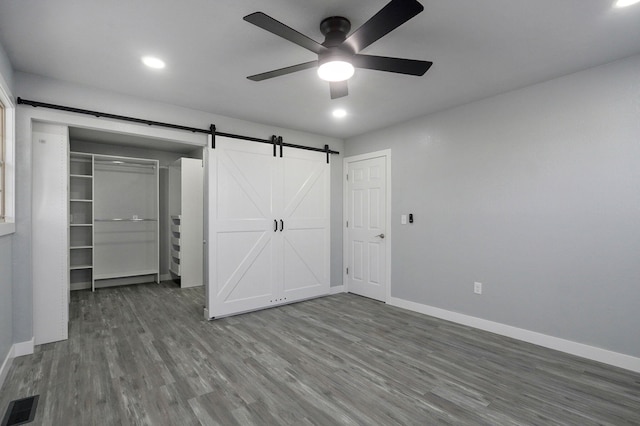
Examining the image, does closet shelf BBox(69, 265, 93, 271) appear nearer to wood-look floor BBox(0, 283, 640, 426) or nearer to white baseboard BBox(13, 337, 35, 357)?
wood-look floor BBox(0, 283, 640, 426)

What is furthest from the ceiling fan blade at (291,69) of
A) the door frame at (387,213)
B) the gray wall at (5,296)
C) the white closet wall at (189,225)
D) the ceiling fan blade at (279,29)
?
the white closet wall at (189,225)

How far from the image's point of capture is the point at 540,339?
3.08 metres

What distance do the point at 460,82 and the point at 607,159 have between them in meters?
1.46

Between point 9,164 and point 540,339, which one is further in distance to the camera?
point 540,339

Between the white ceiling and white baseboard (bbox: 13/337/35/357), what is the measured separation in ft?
8.27

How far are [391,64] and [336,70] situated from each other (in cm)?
38

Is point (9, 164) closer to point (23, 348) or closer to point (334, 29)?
point (23, 348)

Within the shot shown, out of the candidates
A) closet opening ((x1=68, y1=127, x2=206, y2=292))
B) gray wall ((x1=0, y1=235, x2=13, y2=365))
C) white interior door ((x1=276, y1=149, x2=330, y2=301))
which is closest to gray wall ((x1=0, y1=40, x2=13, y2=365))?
gray wall ((x1=0, y1=235, x2=13, y2=365))

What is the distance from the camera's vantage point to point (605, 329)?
272 cm

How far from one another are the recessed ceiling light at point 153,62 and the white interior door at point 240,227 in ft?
4.24

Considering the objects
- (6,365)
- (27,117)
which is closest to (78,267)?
(6,365)

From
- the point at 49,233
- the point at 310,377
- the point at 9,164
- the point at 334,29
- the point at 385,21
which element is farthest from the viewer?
the point at 49,233

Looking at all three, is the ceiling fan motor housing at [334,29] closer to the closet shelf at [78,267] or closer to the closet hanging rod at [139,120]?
the closet hanging rod at [139,120]

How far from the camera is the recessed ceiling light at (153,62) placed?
8.52 feet
